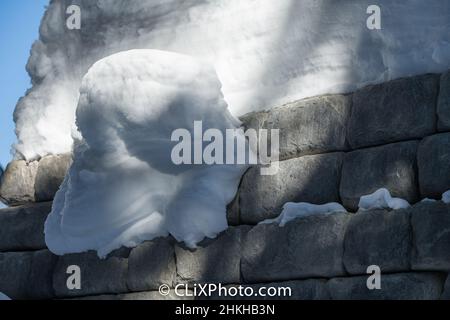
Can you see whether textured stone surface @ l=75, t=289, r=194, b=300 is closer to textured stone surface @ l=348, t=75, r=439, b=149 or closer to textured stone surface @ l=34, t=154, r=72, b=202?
textured stone surface @ l=34, t=154, r=72, b=202

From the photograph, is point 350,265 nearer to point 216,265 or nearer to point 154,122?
point 216,265

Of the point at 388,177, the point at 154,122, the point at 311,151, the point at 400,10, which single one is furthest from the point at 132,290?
the point at 400,10

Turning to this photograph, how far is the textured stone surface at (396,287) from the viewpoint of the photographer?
4207mm

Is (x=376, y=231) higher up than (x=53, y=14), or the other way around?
(x=53, y=14)

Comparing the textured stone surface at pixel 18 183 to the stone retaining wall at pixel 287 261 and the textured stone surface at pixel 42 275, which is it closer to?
the stone retaining wall at pixel 287 261

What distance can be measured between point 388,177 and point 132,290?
1.74 m

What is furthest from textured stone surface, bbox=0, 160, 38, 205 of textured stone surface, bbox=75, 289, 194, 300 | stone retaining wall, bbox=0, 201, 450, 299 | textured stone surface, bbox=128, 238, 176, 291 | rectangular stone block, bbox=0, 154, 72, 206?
textured stone surface, bbox=128, 238, 176, 291

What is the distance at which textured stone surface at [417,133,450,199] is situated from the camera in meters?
4.29

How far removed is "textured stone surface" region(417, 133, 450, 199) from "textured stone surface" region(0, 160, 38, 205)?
9.57 ft

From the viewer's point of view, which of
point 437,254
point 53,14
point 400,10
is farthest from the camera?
point 53,14

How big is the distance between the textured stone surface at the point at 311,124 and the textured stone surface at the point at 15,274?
1992 mm

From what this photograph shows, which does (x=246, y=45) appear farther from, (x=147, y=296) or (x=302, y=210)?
(x=147, y=296)

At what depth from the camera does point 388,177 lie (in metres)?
4.48

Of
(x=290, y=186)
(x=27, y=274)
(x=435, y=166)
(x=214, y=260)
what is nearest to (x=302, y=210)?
(x=290, y=186)
